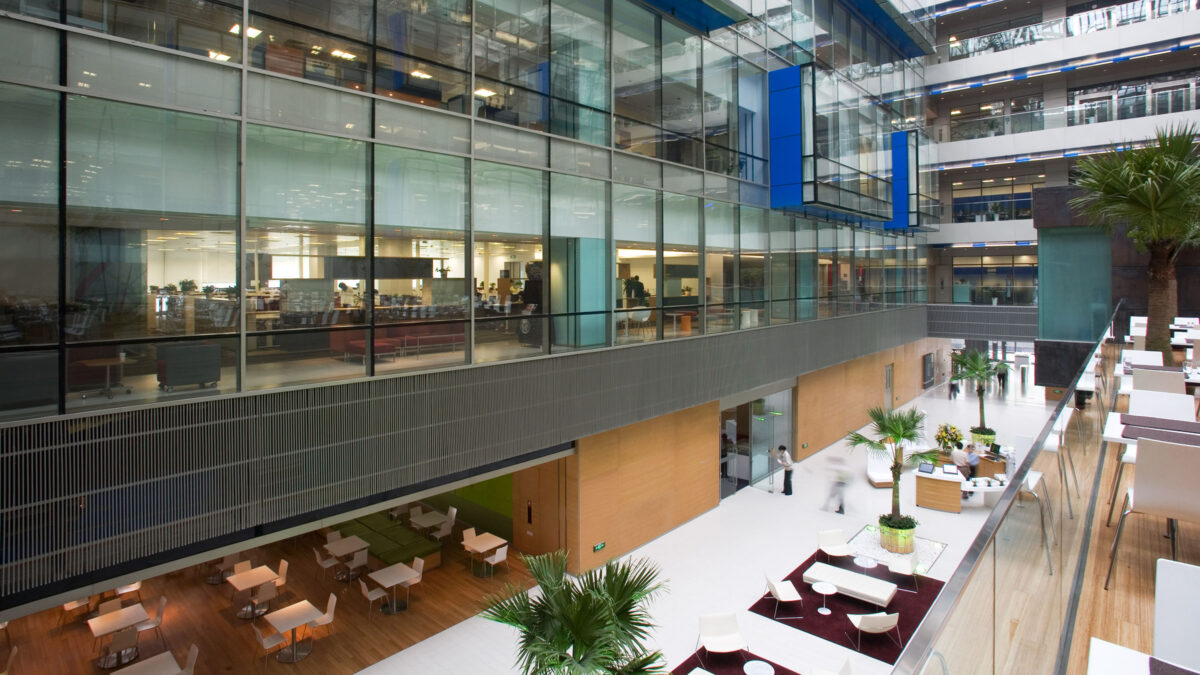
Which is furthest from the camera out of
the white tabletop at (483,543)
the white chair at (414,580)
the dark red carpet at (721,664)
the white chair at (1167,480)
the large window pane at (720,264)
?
the large window pane at (720,264)

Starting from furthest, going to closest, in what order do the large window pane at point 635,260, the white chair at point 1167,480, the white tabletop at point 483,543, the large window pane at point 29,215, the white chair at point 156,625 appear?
the white tabletop at point 483,543, the large window pane at point 635,260, the white chair at point 156,625, the large window pane at point 29,215, the white chair at point 1167,480

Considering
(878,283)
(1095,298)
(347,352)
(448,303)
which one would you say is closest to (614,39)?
(448,303)

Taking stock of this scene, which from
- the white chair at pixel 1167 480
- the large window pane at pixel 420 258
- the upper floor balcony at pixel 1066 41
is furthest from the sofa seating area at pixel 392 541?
the upper floor balcony at pixel 1066 41

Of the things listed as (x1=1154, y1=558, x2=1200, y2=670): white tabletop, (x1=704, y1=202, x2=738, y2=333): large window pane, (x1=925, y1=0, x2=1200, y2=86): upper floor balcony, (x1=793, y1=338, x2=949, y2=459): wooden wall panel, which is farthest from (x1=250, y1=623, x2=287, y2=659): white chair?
(x1=925, y1=0, x2=1200, y2=86): upper floor balcony

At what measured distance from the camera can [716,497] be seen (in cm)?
1791

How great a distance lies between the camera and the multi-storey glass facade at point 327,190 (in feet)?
21.7

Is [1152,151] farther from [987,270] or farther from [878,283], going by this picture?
[987,270]

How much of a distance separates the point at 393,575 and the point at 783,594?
755cm

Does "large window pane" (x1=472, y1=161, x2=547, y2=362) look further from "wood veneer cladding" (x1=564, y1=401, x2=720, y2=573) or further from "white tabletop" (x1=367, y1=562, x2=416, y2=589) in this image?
"white tabletop" (x1=367, y1=562, x2=416, y2=589)

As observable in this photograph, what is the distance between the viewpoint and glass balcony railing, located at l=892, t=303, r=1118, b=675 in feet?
6.81

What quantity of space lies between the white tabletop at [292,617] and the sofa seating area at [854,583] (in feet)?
30.7

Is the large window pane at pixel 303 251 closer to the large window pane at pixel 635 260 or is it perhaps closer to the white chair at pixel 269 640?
the white chair at pixel 269 640

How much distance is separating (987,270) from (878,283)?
10.6m

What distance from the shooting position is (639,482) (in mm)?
15102
